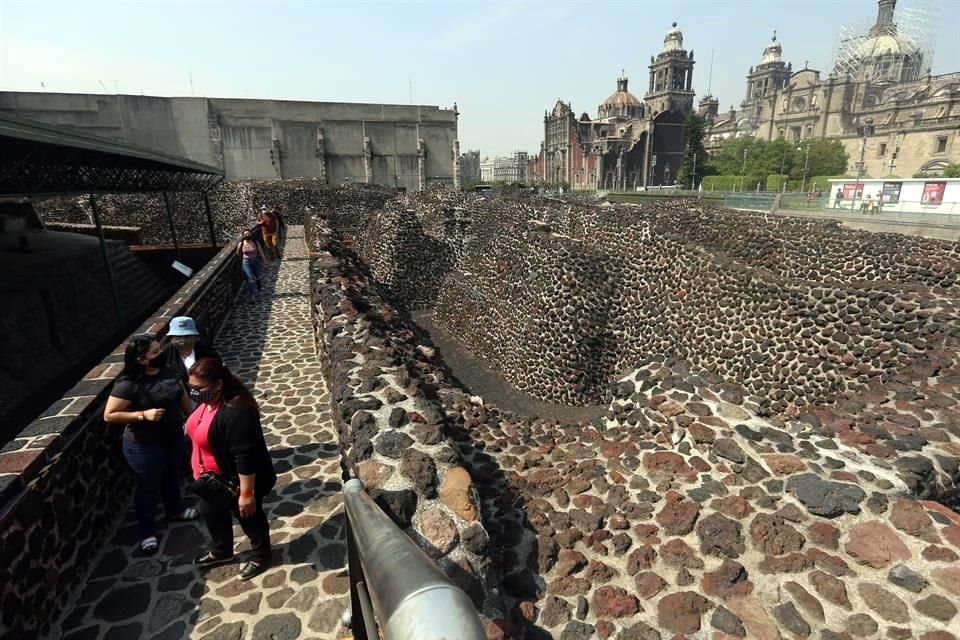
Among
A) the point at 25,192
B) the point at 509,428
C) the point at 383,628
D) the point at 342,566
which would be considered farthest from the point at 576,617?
the point at 25,192

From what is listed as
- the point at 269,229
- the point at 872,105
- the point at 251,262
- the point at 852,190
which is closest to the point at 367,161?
the point at 269,229

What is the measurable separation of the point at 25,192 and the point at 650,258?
416 inches

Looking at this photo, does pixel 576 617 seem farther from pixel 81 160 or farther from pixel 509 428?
pixel 81 160

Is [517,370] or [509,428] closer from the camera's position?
[509,428]

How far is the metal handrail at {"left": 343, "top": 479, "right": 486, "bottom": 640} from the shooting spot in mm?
936

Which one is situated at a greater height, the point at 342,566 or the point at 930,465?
the point at 930,465

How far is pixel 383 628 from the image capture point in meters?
0.98

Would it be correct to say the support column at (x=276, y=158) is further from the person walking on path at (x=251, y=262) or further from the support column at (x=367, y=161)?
the person walking on path at (x=251, y=262)

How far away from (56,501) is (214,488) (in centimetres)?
101

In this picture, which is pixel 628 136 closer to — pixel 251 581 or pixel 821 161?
pixel 821 161

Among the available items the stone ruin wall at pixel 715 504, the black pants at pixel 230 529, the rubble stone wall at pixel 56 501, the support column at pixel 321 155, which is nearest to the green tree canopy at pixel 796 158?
the support column at pixel 321 155

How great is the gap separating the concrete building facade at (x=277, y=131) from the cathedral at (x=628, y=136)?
77.1ft

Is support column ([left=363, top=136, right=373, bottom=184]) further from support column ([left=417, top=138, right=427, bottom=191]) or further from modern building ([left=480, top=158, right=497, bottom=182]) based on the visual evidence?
modern building ([left=480, top=158, right=497, bottom=182])

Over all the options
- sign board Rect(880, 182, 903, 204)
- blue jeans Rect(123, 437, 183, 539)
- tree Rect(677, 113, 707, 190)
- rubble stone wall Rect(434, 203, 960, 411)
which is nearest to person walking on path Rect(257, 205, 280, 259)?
rubble stone wall Rect(434, 203, 960, 411)
